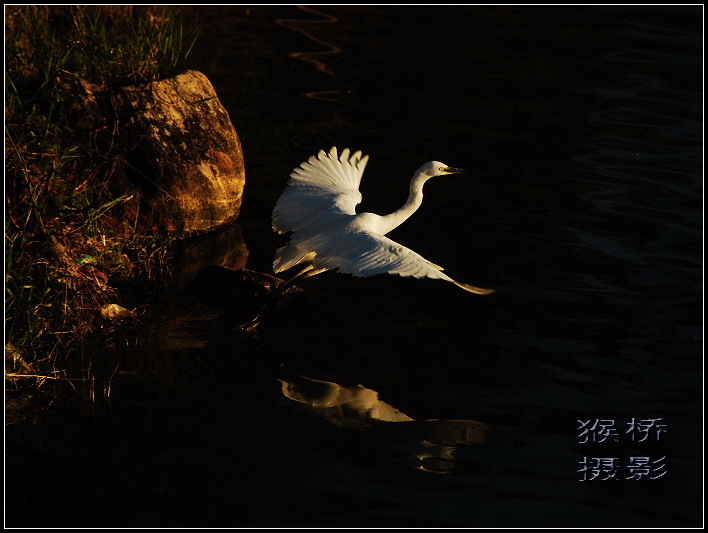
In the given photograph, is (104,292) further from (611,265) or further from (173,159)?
(611,265)

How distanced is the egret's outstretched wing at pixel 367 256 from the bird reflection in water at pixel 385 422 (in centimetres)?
76

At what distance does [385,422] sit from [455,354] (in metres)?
0.96

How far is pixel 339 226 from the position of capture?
19.5ft

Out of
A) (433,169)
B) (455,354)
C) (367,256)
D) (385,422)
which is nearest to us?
(385,422)

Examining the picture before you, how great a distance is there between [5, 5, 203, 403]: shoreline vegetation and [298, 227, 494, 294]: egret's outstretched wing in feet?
4.54

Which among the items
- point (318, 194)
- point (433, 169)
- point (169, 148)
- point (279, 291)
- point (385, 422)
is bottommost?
point (385, 422)

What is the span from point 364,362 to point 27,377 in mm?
2088

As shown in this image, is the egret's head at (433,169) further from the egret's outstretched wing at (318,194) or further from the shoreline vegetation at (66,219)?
the shoreline vegetation at (66,219)

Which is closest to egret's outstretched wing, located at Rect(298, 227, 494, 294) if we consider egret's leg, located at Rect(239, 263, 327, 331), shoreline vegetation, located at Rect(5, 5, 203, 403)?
egret's leg, located at Rect(239, 263, 327, 331)

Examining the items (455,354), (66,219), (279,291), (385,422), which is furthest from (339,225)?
(66,219)

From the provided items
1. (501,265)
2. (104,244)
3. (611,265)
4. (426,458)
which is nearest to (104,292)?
(104,244)

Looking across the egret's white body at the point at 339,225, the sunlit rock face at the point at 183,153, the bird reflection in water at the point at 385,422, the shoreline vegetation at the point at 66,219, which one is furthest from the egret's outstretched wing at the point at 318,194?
the bird reflection in water at the point at 385,422

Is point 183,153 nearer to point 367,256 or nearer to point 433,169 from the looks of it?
point 433,169

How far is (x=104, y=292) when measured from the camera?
579 cm
